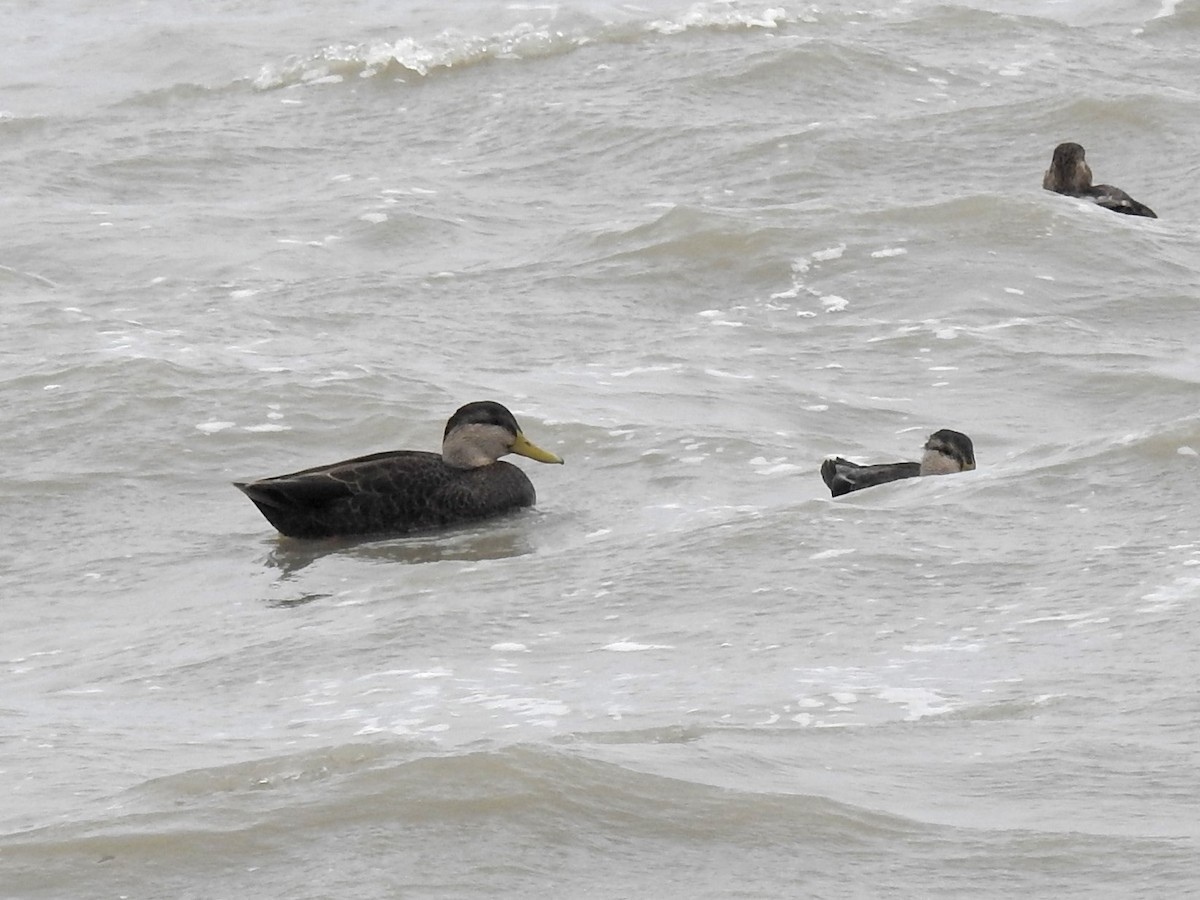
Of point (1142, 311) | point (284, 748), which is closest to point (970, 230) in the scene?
point (1142, 311)

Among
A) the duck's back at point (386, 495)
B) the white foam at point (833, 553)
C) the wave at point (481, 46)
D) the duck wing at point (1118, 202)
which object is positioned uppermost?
the wave at point (481, 46)

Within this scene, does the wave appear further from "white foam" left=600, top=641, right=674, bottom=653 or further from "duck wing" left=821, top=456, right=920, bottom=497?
"white foam" left=600, top=641, right=674, bottom=653

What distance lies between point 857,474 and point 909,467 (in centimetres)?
33

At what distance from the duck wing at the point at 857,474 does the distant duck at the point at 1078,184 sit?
20.4 ft

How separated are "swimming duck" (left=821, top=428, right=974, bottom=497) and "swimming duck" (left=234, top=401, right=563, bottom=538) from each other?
1.37 m

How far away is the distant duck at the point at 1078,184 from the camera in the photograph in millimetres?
15250

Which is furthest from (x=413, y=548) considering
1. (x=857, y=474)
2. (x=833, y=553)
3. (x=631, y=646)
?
(x=631, y=646)

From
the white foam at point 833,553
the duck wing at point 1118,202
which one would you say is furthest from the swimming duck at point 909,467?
the duck wing at point 1118,202

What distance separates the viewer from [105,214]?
16.4m

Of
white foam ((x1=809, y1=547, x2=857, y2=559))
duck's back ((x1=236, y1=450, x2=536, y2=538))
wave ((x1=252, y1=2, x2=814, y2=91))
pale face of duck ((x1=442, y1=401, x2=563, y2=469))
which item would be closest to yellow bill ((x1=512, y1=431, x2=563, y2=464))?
pale face of duck ((x1=442, y1=401, x2=563, y2=469))

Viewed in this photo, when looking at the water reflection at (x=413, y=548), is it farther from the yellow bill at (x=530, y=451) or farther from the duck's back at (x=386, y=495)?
the yellow bill at (x=530, y=451)

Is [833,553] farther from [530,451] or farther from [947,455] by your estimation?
[530,451]

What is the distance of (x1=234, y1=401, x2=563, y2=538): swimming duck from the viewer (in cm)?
945

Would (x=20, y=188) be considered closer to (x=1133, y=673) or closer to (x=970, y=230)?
(x=970, y=230)
